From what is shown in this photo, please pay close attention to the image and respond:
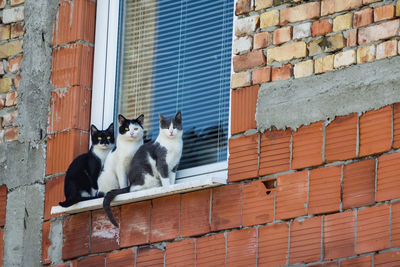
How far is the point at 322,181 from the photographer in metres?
5.84

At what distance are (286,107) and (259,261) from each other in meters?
0.87

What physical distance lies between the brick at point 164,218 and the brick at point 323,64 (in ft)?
3.71

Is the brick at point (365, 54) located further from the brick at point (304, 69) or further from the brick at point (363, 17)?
the brick at point (304, 69)

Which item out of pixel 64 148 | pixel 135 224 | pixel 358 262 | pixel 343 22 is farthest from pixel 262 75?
pixel 64 148

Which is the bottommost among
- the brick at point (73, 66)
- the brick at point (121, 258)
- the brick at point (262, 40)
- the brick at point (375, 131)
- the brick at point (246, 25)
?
the brick at point (121, 258)

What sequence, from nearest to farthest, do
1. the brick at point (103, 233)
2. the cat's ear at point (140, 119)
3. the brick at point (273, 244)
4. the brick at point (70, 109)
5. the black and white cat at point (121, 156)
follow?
the brick at point (273, 244) → the brick at point (103, 233) → the black and white cat at point (121, 156) → the cat's ear at point (140, 119) → the brick at point (70, 109)

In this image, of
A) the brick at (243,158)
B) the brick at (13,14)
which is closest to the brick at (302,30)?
the brick at (243,158)

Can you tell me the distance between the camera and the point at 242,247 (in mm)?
6047

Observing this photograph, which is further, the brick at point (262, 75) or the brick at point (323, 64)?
the brick at point (262, 75)

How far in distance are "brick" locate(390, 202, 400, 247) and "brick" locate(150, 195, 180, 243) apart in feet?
4.59

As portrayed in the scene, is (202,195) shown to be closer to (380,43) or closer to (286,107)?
(286,107)

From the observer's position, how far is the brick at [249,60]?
632 cm

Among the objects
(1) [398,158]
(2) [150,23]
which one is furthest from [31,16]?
(1) [398,158]

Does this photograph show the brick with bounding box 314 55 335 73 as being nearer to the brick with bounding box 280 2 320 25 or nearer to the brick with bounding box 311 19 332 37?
the brick with bounding box 311 19 332 37
